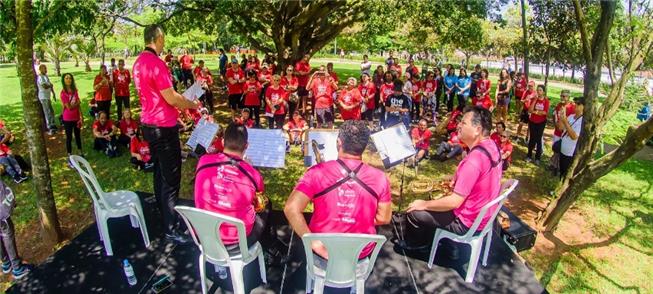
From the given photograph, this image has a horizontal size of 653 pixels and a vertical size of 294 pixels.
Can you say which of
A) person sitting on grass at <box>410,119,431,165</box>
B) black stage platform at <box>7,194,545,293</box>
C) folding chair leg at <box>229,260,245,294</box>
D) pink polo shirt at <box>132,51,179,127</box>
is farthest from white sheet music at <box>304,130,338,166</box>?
person sitting on grass at <box>410,119,431,165</box>

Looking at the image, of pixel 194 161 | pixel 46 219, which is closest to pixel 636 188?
pixel 194 161

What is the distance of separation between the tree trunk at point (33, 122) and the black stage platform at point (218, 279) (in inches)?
30.5

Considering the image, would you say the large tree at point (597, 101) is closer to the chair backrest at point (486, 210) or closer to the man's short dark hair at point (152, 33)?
the chair backrest at point (486, 210)

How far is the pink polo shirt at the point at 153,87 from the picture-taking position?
404 centimetres

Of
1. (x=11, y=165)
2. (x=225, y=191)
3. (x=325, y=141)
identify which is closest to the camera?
(x=225, y=191)

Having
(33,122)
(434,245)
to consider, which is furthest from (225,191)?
(33,122)

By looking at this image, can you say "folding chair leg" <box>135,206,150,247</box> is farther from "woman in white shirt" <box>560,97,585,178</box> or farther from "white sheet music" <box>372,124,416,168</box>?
"woman in white shirt" <box>560,97,585,178</box>

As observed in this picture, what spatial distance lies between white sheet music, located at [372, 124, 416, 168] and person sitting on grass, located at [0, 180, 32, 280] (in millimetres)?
4676

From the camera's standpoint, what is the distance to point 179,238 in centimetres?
476

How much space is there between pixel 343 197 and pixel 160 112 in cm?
236

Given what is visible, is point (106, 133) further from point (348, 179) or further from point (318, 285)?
point (348, 179)

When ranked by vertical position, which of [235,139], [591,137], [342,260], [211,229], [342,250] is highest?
[235,139]

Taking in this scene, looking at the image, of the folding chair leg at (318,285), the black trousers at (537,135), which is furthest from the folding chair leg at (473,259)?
the black trousers at (537,135)

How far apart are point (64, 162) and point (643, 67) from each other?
439 inches
